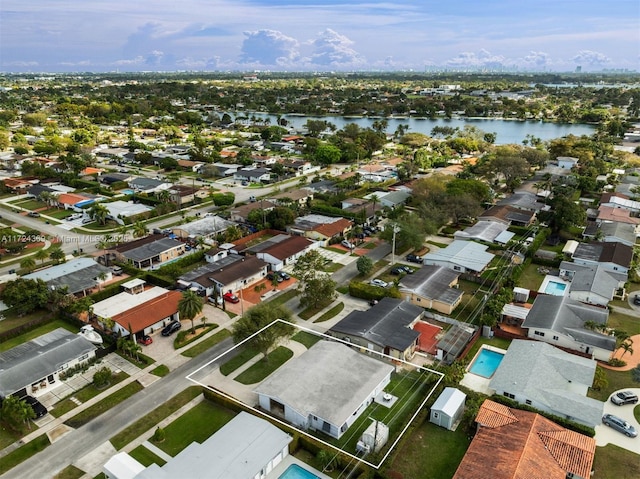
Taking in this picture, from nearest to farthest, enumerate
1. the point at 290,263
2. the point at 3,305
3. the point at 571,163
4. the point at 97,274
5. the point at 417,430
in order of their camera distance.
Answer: the point at 417,430 < the point at 3,305 < the point at 97,274 < the point at 290,263 < the point at 571,163

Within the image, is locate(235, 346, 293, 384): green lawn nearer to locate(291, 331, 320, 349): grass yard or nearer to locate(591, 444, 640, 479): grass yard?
locate(291, 331, 320, 349): grass yard

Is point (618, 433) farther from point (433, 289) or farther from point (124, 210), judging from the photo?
point (124, 210)

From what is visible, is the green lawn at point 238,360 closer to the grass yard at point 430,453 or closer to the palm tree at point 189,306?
the palm tree at point 189,306

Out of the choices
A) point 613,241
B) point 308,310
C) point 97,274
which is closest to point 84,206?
point 97,274

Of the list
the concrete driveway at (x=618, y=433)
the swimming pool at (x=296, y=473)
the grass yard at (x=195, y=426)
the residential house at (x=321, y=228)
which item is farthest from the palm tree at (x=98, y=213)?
the concrete driveway at (x=618, y=433)

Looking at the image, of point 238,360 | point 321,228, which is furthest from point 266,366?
point 321,228

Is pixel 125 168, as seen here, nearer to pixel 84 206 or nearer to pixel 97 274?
pixel 84 206

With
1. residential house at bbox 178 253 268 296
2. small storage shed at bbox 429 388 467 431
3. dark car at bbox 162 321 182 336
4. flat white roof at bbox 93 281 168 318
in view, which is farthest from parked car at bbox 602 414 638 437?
flat white roof at bbox 93 281 168 318
